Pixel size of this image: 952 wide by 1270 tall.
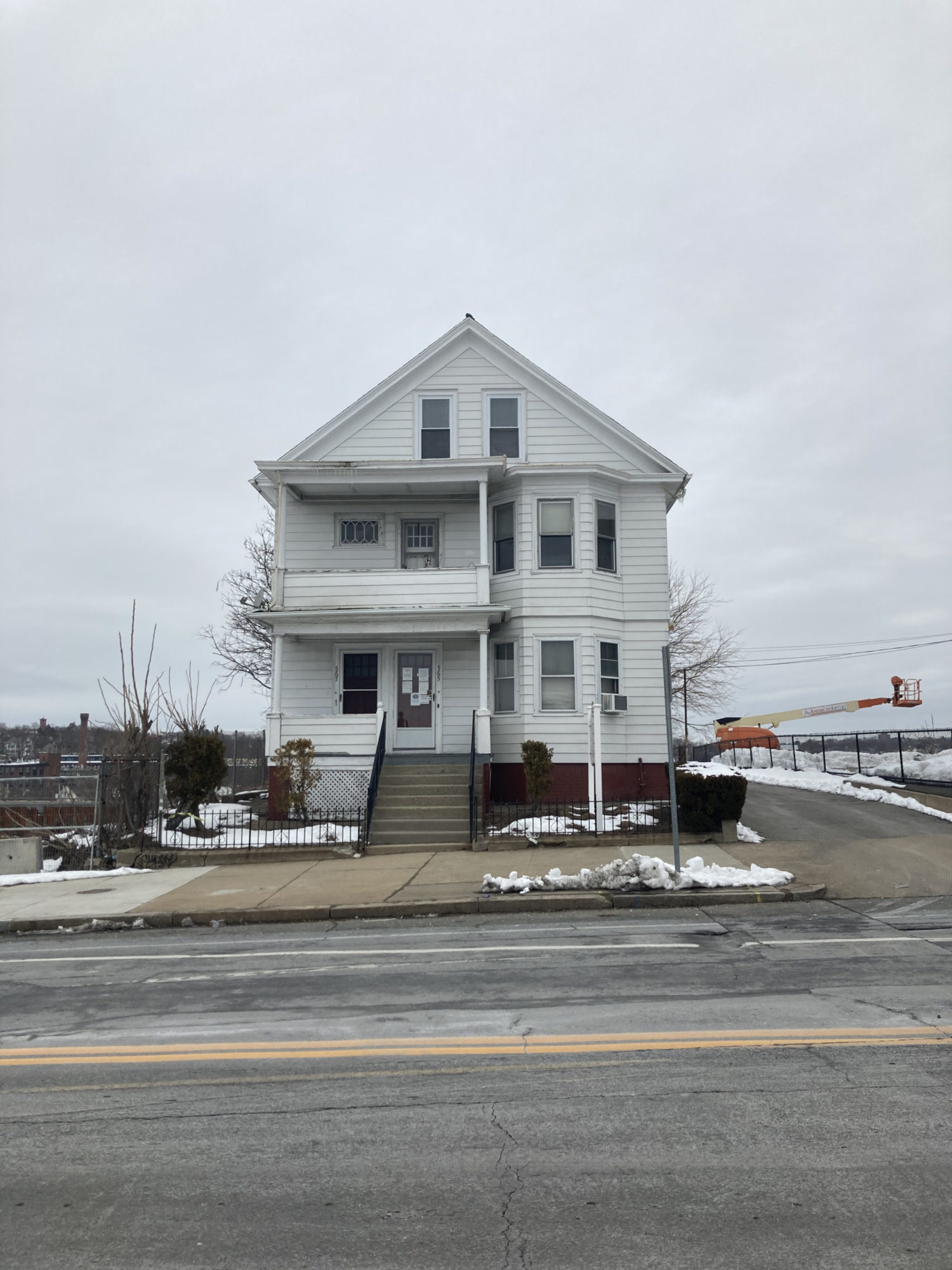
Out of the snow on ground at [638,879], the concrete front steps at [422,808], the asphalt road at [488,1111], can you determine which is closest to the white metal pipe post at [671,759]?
the snow on ground at [638,879]

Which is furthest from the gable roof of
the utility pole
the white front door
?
the utility pole

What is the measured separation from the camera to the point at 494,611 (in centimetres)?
1969

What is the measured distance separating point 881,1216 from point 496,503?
18.8 metres

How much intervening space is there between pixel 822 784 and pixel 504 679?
970 cm

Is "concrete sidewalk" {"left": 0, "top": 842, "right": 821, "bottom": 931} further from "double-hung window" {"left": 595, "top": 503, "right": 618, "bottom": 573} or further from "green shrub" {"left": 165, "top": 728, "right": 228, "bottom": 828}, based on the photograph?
"double-hung window" {"left": 595, "top": 503, "right": 618, "bottom": 573}

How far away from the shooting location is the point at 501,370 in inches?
886

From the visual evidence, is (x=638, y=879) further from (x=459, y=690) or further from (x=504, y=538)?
(x=504, y=538)

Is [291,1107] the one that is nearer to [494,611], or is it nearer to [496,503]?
[494,611]

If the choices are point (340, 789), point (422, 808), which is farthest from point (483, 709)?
point (340, 789)

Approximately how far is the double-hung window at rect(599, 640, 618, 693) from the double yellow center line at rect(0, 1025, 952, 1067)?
1504 cm

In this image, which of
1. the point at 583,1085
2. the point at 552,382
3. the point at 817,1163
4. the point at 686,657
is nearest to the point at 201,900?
the point at 583,1085

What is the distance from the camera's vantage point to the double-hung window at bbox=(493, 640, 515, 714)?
2103 centimetres

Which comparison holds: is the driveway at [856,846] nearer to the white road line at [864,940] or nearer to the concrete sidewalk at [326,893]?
the concrete sidewalk at [326,893]

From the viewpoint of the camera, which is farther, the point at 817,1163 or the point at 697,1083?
the point at 697,1083
